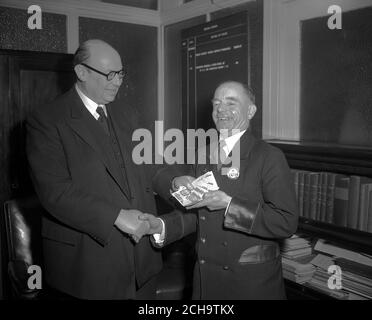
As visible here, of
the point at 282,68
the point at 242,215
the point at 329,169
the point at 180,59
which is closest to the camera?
the point at 242,215

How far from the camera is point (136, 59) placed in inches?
160

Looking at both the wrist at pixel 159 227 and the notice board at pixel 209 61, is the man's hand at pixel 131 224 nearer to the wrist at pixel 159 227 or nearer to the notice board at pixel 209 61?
the wrist at pixel 159 227

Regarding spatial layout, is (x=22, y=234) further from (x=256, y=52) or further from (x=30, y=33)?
(x=256, y=52)

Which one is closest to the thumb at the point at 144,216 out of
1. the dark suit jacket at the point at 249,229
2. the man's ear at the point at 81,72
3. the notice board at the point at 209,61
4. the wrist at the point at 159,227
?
the wrist at the point at 159,227

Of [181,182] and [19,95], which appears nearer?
[181,182]

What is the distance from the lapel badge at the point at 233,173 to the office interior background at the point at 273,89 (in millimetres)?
634

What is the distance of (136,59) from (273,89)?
161cm

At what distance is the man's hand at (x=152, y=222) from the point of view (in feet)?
6.01

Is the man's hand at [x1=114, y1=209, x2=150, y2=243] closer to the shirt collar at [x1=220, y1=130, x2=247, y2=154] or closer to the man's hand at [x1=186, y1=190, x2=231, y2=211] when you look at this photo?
the man's hand at [x1=186, y1=190, x2=231, y2=211]

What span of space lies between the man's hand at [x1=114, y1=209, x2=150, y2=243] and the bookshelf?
99 cm

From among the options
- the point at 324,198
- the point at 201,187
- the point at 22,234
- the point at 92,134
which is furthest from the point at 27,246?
Answer: the point at 324,198

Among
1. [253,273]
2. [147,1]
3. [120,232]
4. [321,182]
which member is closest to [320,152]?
[321,182]

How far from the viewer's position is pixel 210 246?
180 centimetres

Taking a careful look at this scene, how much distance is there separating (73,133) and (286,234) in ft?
3.17
